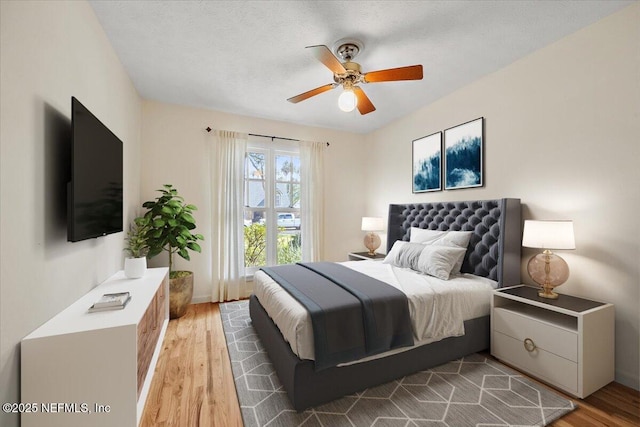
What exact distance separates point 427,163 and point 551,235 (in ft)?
5.95

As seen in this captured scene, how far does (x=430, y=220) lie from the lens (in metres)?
3.50

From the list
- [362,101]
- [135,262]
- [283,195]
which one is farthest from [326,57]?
[283,195]

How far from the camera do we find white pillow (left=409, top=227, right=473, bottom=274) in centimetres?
288

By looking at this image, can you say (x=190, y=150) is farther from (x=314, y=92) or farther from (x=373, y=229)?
(x=373, y=229)

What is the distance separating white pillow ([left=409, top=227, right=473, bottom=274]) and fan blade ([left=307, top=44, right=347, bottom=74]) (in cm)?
203

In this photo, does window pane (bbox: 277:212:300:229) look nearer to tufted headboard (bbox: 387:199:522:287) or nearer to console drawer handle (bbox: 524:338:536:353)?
tufted headboard (bbox: 387:199:522:287)

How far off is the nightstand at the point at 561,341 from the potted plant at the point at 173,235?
3.26 m

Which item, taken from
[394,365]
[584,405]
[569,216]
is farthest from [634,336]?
[394,365]

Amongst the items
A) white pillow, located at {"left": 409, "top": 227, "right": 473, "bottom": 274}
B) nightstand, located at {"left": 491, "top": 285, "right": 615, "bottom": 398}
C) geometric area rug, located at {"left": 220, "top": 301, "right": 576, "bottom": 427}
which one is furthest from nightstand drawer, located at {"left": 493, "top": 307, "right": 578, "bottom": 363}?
white pillow, located at {"left": 409, "top": 227, "right": 473, "bottom": 274}

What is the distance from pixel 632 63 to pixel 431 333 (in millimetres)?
2420

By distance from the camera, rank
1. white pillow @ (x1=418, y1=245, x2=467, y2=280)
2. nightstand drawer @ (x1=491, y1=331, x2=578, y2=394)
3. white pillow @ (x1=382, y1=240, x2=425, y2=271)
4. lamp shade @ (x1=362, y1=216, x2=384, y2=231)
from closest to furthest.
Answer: nightstand drawer @ (x1=491, y1=331, x2=578, y2=394) < white pillow @ (x1=418, y1=245, x2=467, y2=280) < white pillow @ (x1=382, y1=240, x2=425, y2=271) < lamp shade @ (x1=362, y1=216, x2=384, y2=231)

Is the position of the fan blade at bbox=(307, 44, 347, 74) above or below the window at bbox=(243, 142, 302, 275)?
above

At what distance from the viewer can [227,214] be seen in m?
3.90

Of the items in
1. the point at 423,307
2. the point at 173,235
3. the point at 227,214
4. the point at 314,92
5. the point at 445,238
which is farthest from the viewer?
the point at 227,214
